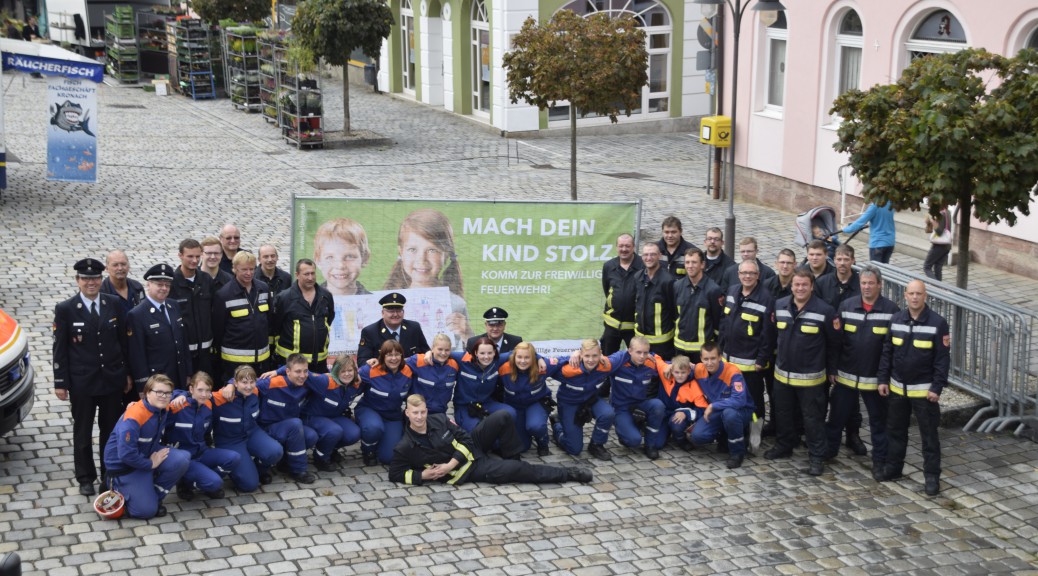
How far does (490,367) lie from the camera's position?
10.2m

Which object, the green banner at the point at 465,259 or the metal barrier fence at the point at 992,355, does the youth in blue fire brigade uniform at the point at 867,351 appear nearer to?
the metal barrier fence at the point at 992,355

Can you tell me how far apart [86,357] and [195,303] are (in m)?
1.16

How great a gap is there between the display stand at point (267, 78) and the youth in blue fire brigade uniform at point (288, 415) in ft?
65.7

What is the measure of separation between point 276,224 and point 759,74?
865 cm

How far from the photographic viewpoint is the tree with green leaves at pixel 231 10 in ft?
115

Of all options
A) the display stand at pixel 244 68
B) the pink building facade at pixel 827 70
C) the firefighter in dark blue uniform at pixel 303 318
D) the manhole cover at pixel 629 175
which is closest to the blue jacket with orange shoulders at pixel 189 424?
the firefighter in dark blue uniform at pixel 303 318

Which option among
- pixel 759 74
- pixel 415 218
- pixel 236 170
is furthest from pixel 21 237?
pixel 759 74

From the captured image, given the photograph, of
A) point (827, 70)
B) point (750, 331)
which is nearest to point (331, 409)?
point (750, 331)

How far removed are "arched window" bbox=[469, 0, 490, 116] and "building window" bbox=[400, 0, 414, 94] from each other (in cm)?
406

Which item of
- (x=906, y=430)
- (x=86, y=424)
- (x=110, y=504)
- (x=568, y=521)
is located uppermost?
(x=86, y=424)

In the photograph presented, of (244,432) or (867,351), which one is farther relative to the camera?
(867,351)

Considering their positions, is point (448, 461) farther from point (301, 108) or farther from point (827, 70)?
point (301, 108)

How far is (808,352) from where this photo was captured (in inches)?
396

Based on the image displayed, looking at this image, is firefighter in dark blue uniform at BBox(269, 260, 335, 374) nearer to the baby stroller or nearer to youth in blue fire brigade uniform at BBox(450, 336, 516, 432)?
youth in blue fire brigade uniform at BBox(450, 336, 516, 432)
